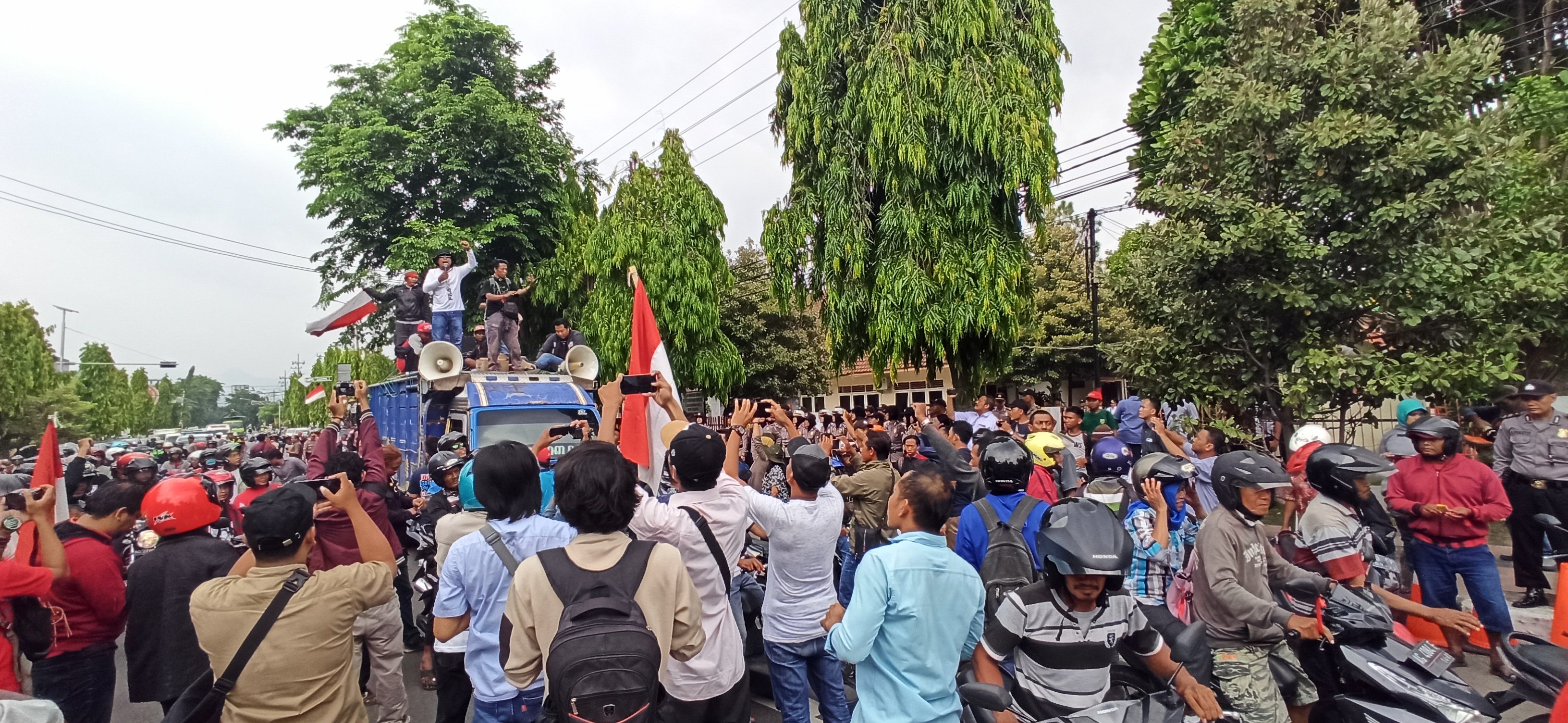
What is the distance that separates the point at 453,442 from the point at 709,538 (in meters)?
5.96

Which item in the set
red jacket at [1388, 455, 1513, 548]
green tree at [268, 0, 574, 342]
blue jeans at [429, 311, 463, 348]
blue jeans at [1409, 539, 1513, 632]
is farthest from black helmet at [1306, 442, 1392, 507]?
green tree at [268, 0, 574, 342]

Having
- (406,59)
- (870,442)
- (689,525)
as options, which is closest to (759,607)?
(870,442)

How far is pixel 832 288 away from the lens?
14.3 metres

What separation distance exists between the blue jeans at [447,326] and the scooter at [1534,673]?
11357 millimetres

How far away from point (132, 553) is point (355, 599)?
5.99 m

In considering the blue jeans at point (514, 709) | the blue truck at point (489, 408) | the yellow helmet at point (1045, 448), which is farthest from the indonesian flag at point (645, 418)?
the blue truck at point (489, 408)

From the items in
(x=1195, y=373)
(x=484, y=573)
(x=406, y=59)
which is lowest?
(x=484, y=573)

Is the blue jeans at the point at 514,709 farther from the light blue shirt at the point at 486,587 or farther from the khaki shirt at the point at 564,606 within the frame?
the khaki shirt at the point at 564,606

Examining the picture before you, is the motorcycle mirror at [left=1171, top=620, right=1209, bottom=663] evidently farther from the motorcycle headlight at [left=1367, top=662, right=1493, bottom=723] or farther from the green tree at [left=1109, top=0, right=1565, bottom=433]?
the green tree at [left=1109, top=0, right=1565, bottom=433]

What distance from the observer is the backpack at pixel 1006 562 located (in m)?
3.62

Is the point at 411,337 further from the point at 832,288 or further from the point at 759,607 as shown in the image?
the point at 759,607

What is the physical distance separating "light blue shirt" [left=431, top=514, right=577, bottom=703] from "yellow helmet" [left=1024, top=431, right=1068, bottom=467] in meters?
2.96

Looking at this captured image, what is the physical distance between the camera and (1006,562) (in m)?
3.67

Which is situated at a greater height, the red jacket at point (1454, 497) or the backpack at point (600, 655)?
the backpack at point (600, 655)
